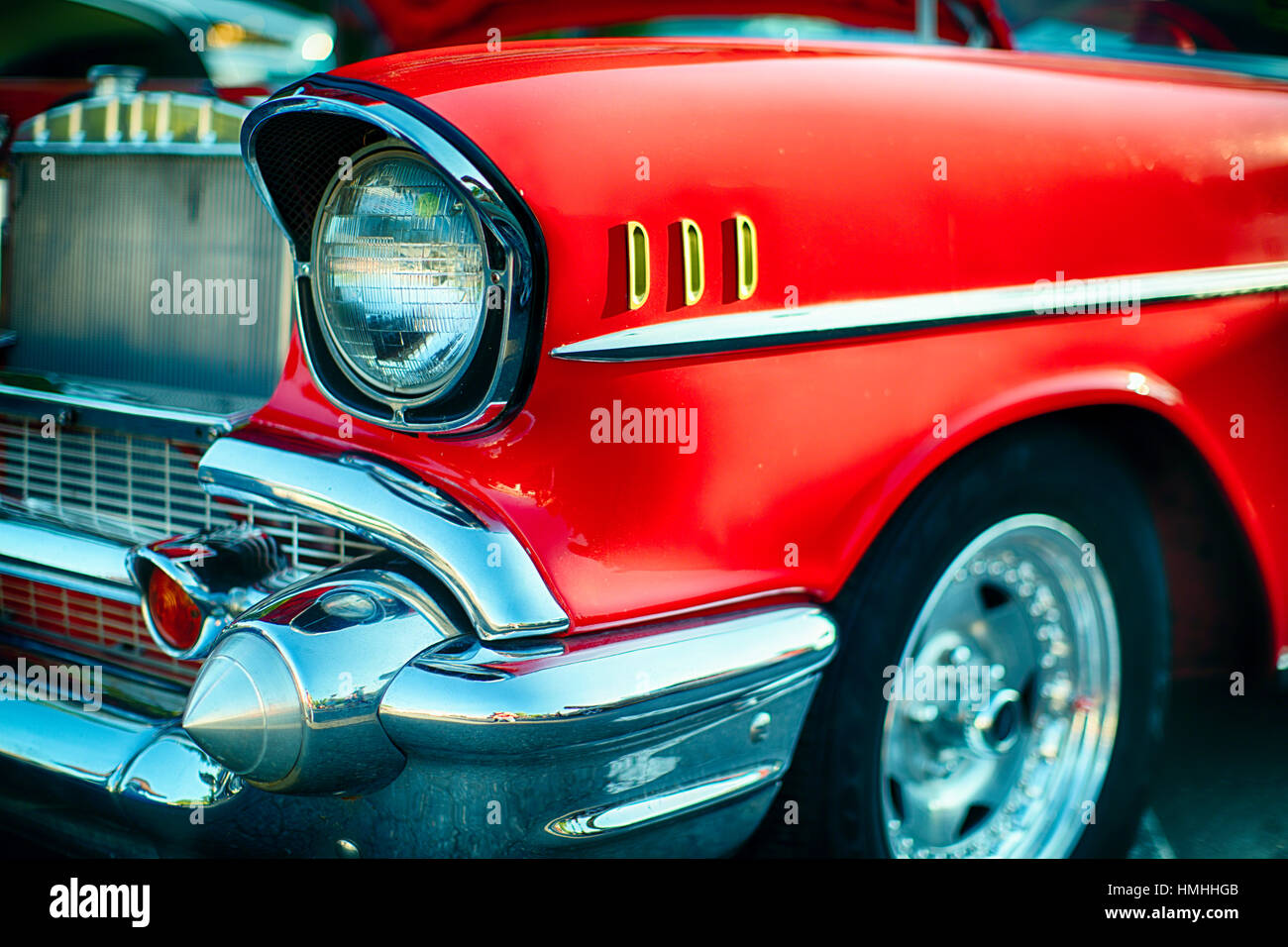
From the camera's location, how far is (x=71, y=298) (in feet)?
6.15

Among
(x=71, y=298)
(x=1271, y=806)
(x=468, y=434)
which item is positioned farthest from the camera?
(x=1271, y=806)

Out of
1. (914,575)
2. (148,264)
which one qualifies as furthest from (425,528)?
(148,264)

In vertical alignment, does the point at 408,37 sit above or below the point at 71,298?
above

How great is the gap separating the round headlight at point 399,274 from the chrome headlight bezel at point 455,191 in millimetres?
14

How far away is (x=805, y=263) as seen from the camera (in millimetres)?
1264

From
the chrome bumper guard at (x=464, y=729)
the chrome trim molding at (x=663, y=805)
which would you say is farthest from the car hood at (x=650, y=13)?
the chrome trim molding at (x=663, y=805)

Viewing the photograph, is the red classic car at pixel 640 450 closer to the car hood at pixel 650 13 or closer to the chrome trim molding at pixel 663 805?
the chrome trim molding at pixel 663 805

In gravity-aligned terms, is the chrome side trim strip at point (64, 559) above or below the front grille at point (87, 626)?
above

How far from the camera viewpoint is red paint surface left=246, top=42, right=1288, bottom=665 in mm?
1175

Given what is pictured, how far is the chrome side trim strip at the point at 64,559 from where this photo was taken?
150 cm

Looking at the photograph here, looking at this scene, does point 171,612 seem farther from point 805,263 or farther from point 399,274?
point 805,263
